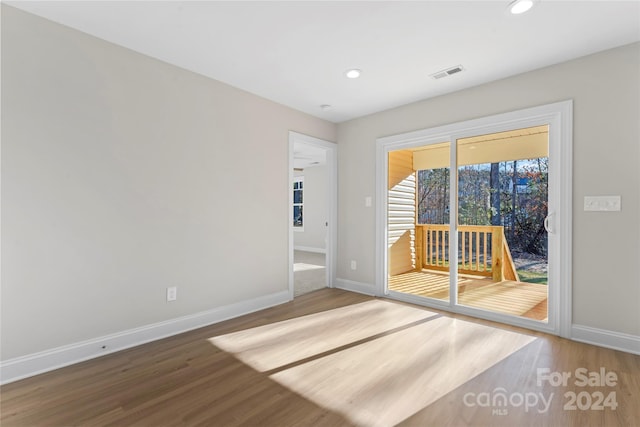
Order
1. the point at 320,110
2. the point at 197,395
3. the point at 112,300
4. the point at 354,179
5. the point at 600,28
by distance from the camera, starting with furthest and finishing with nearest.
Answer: the point at 354,179, the point at 320,110, the point at 112,300, the point at 600,28, the point at 197,395

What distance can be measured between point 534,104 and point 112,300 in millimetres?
4278

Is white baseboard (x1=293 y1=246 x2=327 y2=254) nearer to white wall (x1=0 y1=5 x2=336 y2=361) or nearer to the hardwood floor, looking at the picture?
white wall (x1=0 y1=5 x2=336 y2=361)

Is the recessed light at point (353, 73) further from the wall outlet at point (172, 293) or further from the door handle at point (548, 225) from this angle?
the wall outlet at point (172, 293)

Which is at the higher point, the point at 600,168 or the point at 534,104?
the point at 534,104

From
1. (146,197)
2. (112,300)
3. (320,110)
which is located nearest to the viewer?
(112,300)

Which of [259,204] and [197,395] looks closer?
[197,395]

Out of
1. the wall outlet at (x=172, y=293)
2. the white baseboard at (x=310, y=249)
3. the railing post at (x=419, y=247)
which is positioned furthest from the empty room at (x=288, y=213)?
the white baseboard at (x=310, y=249)

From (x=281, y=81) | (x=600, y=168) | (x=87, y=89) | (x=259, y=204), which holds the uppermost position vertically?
(x=281, y=81)

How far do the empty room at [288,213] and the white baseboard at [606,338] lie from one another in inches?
0.5

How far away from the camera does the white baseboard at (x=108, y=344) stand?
6.70ft

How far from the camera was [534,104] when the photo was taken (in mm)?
2904

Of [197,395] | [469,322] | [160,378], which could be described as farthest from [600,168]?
[160,378]

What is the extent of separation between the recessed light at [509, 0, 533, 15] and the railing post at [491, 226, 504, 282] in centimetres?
207

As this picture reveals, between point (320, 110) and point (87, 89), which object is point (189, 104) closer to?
point (87, 89)
